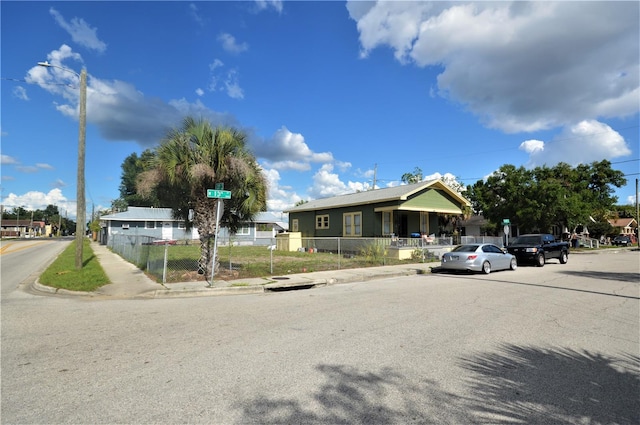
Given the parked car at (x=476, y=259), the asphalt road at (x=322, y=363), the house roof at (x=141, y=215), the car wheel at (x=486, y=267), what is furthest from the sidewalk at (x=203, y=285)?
the house roof at (x=141, y=215)

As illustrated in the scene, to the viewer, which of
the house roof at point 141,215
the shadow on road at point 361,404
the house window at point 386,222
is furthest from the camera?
Answer: the house roof at point 141,215

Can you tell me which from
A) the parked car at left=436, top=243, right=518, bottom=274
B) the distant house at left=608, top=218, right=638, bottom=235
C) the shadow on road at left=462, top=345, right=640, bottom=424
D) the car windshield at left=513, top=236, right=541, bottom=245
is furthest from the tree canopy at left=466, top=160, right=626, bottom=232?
the distant house at left=608, top=218, right=638, bottom=235

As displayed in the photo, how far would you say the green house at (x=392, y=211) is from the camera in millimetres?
25312

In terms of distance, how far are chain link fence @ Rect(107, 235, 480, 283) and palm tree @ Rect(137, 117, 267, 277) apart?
1382mm

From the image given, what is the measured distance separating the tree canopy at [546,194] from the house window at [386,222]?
1711 centimetres

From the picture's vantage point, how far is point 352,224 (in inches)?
1113

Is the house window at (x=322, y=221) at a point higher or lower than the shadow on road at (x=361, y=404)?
higher

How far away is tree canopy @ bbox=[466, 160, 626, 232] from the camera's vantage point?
35.0 metres

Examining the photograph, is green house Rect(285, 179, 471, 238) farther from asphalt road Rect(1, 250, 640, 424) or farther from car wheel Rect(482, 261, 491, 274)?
asphalt road Rect(1, 250, 640, 424)

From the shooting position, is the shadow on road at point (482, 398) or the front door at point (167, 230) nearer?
the shadow on road at point (482, 398)

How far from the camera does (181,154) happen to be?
12.6 meters

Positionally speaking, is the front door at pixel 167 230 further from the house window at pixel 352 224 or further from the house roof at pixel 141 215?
the house window at pixel 352 224

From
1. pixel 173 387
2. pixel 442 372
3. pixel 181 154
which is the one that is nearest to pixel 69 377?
pixel 173 387

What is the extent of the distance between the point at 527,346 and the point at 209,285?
353 inches
